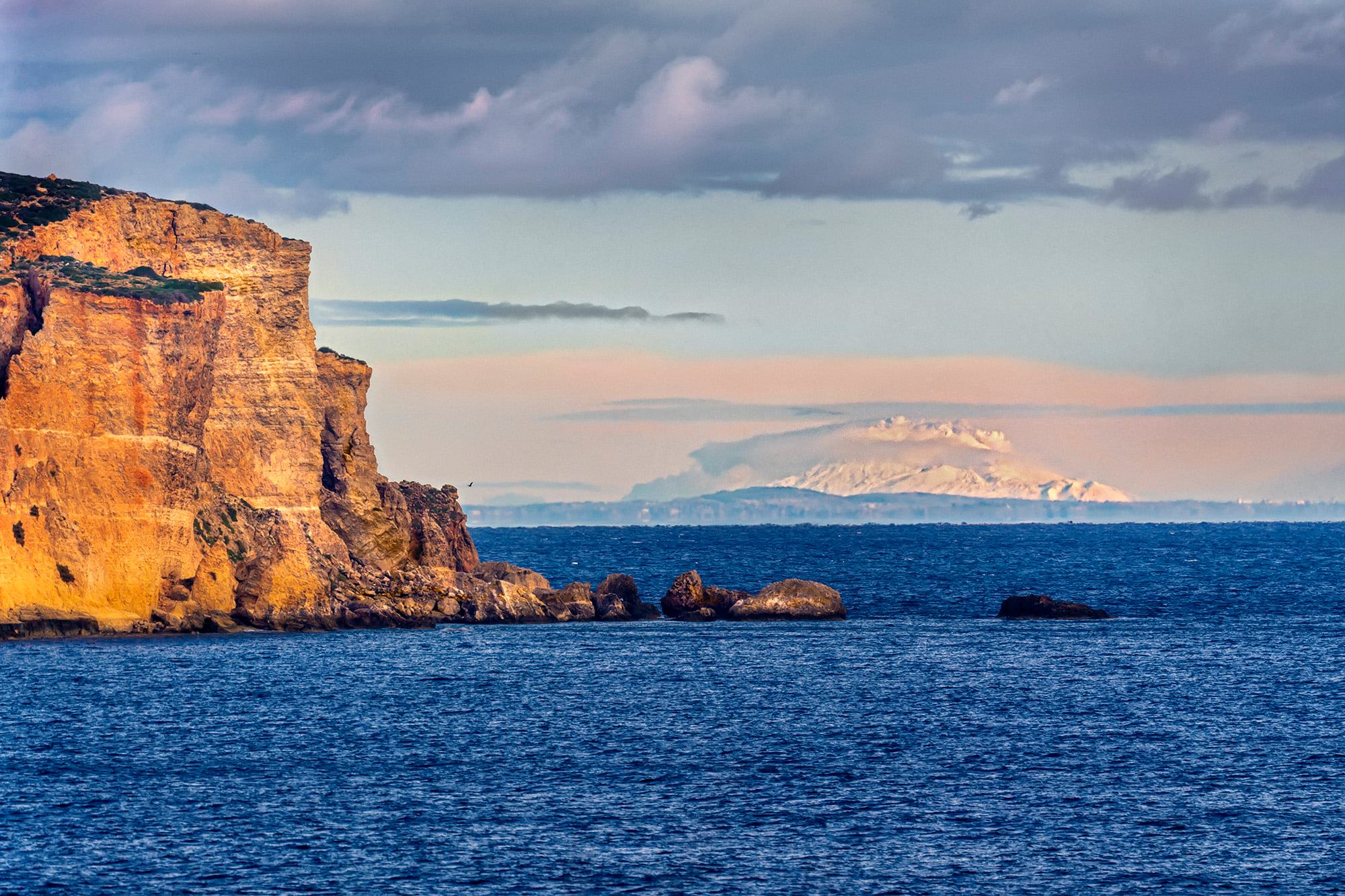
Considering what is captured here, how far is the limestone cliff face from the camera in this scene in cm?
8594

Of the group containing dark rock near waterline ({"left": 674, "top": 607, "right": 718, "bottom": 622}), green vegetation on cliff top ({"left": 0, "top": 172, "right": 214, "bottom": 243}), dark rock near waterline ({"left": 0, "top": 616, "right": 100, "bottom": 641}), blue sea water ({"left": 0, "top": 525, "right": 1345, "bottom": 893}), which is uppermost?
green vegetation on cliff top ({"left": 0, "top": 172, "right": 214, "bottom": 243})

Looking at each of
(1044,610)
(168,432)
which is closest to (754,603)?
(1044,610)

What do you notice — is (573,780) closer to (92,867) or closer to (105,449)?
(92,867)

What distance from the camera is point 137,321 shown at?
89875 mm

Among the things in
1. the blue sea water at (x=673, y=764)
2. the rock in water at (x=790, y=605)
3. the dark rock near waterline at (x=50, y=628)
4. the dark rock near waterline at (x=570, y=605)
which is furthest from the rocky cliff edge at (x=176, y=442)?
the rock in water at (x=790, y=605)

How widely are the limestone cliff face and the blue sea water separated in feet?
15.5

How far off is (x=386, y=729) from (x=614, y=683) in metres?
16.3

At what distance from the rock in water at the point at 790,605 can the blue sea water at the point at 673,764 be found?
1221 centimetres

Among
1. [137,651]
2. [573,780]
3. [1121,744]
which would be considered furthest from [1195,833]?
[137,651]

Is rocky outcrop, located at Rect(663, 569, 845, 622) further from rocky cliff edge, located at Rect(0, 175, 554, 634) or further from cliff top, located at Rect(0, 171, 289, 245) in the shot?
cliff top, located at Rect(0, 171, 289, 245)

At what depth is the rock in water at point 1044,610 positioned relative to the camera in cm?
11075

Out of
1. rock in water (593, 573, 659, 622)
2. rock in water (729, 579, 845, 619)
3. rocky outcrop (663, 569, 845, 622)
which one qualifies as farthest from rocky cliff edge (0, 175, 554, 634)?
rock in water (729, 579, 845, 619)

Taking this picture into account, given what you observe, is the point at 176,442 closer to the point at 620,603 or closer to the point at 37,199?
the point at 37,199

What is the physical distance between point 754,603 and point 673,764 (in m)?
57.5
